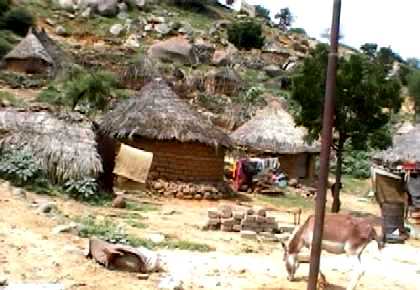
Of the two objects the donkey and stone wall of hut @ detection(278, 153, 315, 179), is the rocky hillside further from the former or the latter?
the donkey

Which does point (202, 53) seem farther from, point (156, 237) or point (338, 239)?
point (338, 239)

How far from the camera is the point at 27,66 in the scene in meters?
39.2

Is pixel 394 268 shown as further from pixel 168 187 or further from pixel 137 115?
pixel 137 115

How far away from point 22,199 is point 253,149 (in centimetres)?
1476

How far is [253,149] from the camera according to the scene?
27203 millimetres

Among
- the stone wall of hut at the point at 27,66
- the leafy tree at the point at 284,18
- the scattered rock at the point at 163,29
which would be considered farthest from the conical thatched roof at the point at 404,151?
the leafy tree at the point at 284,18

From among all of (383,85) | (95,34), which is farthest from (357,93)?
(95,34)

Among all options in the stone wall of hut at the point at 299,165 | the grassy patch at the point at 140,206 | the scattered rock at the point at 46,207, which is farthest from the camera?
the stone wall of hut at the point at 299,165

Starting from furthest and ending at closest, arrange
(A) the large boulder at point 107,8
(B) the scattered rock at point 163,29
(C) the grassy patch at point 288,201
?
(A) the large boulder at point 107,8
(B) the scattered rock at point 163,29
(C) the grassy patch at point 288,201

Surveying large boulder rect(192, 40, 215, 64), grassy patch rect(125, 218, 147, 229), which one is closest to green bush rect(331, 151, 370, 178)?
large boulder rect(192, 40, 215, 64)

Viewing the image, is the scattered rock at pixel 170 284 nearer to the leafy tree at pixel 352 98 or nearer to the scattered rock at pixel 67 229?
the scattered rock at pixel 67 229

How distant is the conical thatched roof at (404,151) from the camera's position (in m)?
25.5

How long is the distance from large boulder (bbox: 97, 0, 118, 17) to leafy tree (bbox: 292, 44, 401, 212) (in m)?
36.8

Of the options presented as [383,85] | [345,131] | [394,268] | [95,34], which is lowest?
[394,268]
